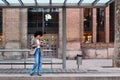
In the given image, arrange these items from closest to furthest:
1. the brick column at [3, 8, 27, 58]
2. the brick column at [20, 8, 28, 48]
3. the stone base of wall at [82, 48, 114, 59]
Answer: the brick column at [3, 8, 27, 58]
the brick column at [20, 8, 28, 48]
the stone base of wall at [82, 48, 114, 59]

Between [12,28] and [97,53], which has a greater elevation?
[12,28]

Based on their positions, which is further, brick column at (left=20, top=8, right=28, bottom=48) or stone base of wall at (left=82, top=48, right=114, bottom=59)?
stone base of wall at (left=82, top=48, right=114, bottom=59)

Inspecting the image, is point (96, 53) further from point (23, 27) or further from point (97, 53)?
point (23, 27)

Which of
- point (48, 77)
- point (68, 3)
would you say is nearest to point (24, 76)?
point (48, 77)

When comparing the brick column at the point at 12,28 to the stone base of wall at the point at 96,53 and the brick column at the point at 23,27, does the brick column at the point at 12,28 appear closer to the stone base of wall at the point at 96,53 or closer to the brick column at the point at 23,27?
the brick column at the point at 23,27

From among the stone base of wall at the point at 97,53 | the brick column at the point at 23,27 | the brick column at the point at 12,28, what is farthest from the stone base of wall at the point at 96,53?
the brick column at the point at 12,28

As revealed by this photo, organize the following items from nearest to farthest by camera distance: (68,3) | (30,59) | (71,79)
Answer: (71,79)
(68,3)
(30,59)

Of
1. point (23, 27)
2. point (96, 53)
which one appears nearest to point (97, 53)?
point (96, 53)

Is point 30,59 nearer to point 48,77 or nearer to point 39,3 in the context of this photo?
point 39,3

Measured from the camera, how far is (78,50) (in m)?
33.8

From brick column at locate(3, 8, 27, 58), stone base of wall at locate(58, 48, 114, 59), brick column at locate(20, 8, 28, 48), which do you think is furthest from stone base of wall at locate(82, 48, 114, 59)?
brick column at locate(3, 8, 27, 58)

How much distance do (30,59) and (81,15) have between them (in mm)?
15107

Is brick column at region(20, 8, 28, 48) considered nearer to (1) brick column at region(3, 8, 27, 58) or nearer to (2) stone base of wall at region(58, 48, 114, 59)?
(1) brick column at region(3, 8, 27, 58)

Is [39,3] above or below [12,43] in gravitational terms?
above
